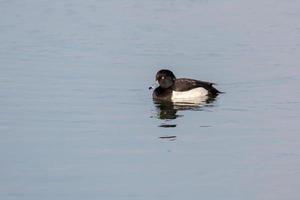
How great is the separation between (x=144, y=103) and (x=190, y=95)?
53.6 inches

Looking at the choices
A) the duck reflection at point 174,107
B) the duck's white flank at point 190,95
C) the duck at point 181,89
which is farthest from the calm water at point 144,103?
the duck's white flank at point 190,95

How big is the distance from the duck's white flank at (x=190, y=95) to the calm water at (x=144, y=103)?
558mm

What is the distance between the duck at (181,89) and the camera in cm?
2006

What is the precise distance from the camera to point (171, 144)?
14.8 meters

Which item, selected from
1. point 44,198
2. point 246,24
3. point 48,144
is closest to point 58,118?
point 48,144

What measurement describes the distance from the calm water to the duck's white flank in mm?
558

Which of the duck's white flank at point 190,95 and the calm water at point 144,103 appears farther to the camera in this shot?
the duck's white flank at point 190,95

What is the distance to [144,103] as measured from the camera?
1925 centimetres

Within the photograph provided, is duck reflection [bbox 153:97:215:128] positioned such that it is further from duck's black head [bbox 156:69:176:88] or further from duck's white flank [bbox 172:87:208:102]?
duck's black head [bbox 156:69:176:88]

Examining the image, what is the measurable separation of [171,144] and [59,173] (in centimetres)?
269

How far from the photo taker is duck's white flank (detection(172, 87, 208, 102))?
20.1 m

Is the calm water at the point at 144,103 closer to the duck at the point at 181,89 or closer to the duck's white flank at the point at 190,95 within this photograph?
the duck at the point at 181,89

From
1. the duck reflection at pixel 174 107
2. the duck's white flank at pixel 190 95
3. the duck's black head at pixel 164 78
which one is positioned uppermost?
the duck's black head at pixel 164 78

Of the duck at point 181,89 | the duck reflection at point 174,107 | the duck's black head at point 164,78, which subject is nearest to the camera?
the duck reflection at point 174,107
